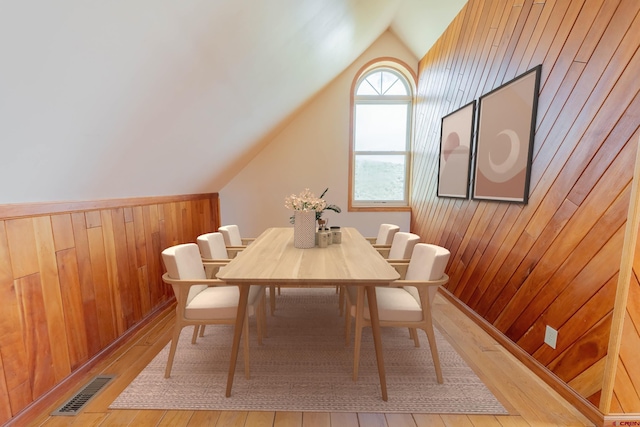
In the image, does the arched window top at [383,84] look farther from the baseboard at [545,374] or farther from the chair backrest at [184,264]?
the chair backrest at [184,264]

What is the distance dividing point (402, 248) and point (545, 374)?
114 cm

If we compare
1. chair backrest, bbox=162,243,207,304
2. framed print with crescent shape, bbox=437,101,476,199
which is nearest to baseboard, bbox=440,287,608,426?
framed print with crescent shape, bbox=437,101,476,199

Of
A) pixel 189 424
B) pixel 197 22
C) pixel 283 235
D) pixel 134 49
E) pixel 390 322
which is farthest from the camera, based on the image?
pixel 283 235

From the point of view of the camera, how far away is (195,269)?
1.82 m

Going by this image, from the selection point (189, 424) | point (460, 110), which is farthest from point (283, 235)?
point (460, 110)

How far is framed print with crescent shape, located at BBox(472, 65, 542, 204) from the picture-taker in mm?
1859

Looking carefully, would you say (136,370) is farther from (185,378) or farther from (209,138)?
(209,138)

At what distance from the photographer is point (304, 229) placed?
208cm

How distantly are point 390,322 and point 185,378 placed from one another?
1344mm

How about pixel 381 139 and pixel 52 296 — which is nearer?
pixel 52 296

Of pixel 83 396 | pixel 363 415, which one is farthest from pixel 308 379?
pixel 83 396

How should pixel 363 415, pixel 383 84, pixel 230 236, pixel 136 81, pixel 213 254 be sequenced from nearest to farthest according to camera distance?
1. pixel 136 81
2. pixel 363 415
3. pixel 213 254
4. pixel 230 236
5. pixel 383 84

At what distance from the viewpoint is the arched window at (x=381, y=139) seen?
14.0 feet

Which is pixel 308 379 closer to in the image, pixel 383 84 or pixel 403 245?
pixel 403 245
